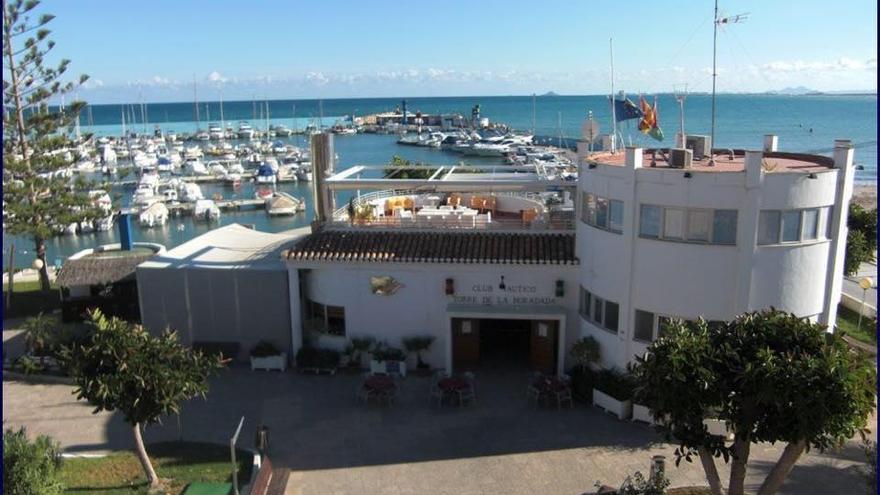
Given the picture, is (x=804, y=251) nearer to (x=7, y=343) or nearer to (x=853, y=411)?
(x=853, y=411)

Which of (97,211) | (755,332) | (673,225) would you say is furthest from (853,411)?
(97,211)

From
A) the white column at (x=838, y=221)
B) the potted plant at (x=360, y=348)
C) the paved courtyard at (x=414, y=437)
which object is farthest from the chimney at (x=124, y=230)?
the white column at (x=838, y=221)

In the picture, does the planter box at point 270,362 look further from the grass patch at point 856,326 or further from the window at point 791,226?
the grass patch at point 856,326

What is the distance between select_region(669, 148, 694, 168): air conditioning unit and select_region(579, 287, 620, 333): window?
3.77 meters

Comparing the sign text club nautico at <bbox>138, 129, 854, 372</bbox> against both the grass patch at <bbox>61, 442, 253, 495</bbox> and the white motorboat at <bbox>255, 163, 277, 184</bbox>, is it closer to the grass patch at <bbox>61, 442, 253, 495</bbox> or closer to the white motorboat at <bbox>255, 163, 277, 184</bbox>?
the grass patch at <bbox>61, 442, 253, 495</bbox>

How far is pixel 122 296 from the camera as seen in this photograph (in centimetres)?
2289

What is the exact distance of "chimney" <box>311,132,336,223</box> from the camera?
845 inches

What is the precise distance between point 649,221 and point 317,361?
10.1 meters

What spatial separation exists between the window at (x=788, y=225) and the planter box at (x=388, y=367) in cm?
990

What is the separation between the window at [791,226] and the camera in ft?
50.9

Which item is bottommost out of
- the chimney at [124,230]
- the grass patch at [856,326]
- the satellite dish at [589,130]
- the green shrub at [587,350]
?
the grass patch at [856,326]

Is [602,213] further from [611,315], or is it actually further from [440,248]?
[440,248]

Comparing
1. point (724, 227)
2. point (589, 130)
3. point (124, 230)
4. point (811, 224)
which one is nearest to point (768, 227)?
point (724, 227)

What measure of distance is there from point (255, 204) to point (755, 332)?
2308 inches
